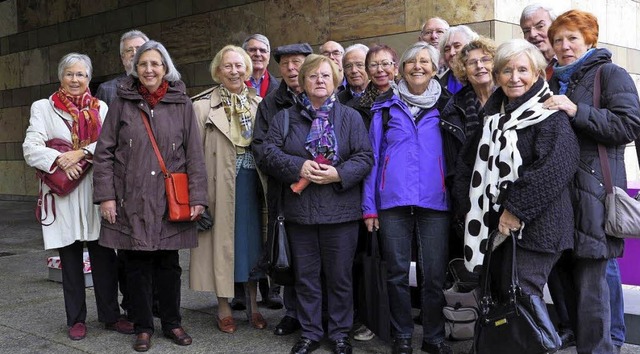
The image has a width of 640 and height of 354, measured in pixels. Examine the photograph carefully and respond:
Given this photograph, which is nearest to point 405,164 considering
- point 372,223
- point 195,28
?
point 372,223

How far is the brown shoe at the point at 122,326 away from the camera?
498cm

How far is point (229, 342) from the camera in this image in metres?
4.76

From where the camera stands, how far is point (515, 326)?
3.51 meters

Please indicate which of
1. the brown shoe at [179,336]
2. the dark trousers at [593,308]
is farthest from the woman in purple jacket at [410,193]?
the brown shoe at [179,336]

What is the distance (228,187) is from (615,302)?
2.65 meters

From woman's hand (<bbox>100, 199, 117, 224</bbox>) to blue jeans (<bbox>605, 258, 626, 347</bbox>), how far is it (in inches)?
122

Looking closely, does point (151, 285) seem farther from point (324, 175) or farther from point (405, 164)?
Answer: point (405, 164)

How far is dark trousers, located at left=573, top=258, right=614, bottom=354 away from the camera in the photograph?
3.77 m

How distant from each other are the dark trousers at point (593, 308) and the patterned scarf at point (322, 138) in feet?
5.25

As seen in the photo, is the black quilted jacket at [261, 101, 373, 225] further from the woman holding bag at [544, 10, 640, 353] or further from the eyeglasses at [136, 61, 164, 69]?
the woman holding bag at [544, 10, 640, 353]

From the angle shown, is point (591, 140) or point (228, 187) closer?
point (591, 140)

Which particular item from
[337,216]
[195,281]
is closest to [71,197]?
[195,281]

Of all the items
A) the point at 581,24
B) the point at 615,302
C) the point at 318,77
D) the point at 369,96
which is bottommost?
the point at 615,302

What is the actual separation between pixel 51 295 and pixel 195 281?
1.98m
